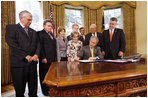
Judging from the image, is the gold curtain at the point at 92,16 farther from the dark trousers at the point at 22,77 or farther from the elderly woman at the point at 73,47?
the dark trousers at the point at 22,77

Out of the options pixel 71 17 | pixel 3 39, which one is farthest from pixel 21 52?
pixel 71 17

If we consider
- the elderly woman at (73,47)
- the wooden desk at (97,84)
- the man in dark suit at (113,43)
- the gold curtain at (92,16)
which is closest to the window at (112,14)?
the gold curtain at (92,16)

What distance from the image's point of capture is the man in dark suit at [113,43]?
334 cm

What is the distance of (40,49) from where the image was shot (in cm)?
265

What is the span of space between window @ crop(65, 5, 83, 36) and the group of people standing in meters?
2.23

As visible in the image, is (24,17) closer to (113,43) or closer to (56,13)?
(113,43)

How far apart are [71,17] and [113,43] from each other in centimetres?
301

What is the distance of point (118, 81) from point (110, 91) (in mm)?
99

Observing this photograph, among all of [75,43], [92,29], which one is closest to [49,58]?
[75,43]

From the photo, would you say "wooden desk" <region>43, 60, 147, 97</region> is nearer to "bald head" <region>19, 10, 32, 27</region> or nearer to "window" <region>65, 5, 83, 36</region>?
"bald head" <region>19, 10, 32, 27</region>

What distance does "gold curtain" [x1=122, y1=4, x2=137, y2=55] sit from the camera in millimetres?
5816

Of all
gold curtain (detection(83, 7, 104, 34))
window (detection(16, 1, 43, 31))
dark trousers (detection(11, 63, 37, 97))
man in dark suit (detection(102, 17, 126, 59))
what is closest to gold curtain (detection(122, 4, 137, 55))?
gold curtain (detection(83, 7, 104, 34))

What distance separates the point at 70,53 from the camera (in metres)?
3.06

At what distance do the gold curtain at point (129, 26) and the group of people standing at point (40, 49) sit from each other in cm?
271
